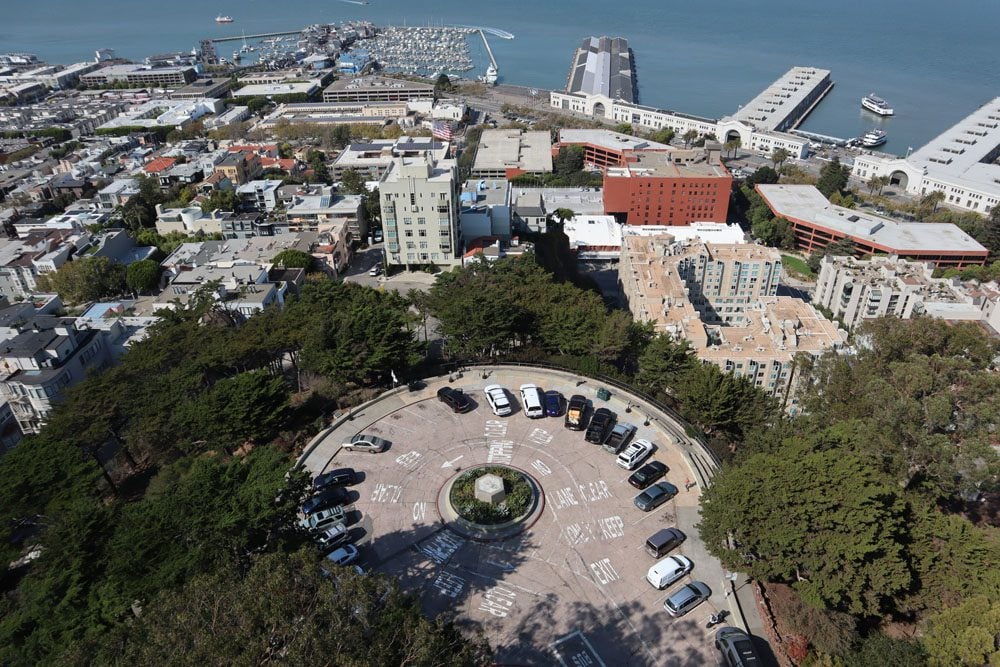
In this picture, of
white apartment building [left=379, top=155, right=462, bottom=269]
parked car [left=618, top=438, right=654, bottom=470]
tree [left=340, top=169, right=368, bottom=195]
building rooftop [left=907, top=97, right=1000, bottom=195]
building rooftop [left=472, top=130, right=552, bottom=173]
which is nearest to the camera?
parked car [left=618, top=438, right=654, bottom=470]

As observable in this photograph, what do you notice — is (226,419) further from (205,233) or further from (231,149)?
(231,149)

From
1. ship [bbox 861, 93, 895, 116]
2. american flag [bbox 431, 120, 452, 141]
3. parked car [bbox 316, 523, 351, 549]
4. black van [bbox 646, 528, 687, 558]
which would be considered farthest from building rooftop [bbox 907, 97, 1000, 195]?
parked car [bbox 316, 523, 351, 549]

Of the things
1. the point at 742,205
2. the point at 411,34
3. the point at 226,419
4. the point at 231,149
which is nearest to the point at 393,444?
the point at 226,419

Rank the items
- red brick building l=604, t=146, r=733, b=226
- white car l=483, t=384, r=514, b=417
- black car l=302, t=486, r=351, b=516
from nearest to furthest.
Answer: black car l=302, t=486, r=351, b=516, white car l=483, t=384, r=514, b=417, red brick building l=604, t=146, r=733, b=226

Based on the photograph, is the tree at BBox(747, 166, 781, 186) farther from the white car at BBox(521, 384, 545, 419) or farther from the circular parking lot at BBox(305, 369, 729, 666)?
the white car at BBox(521, 384, 545, 419)

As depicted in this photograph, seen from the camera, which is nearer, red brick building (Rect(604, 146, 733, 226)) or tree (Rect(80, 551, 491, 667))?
tree (Rect(80, 551, 491, 667))

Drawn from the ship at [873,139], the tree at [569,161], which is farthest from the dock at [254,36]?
Answer: the ship at [873,139]
